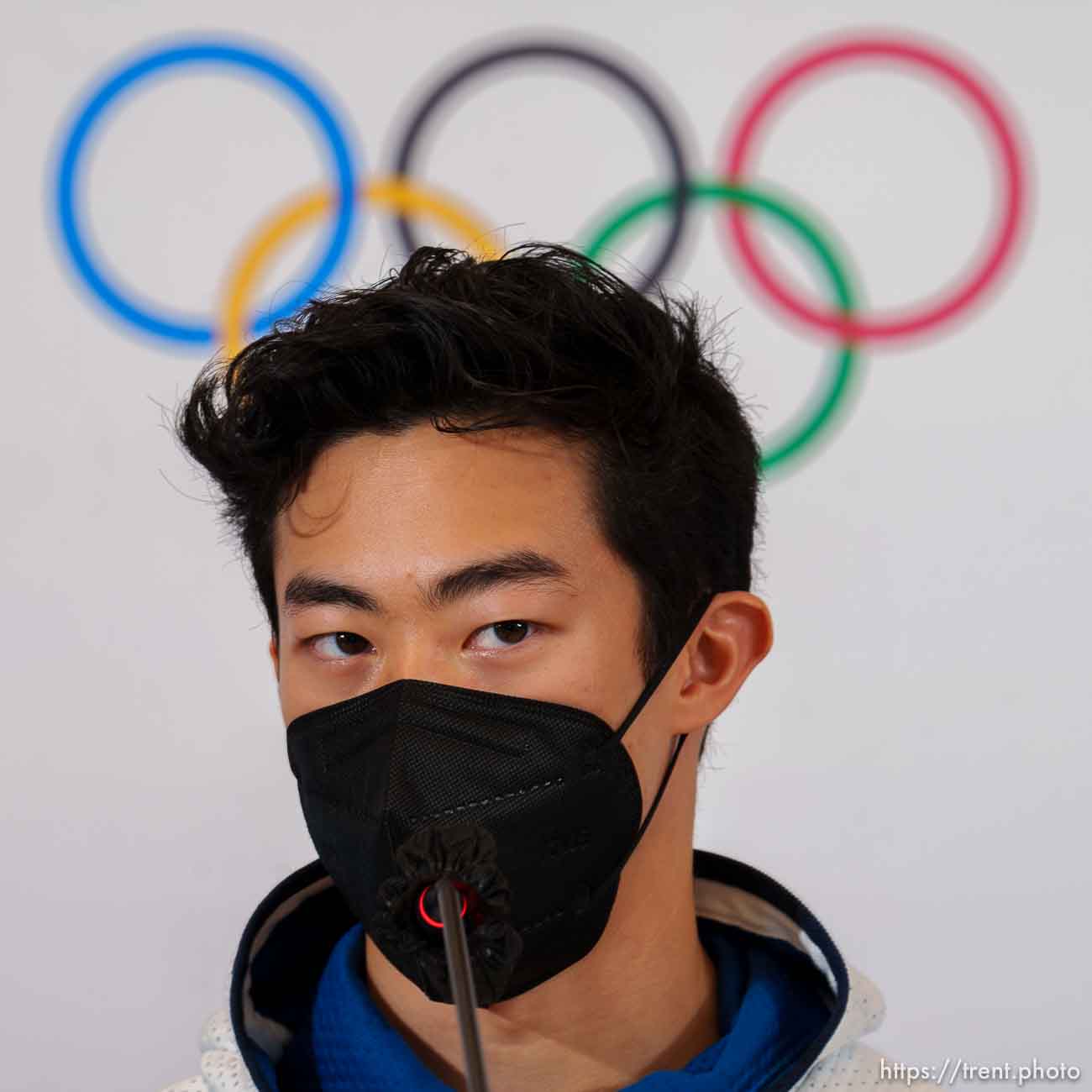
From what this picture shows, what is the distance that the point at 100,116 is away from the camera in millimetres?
1863

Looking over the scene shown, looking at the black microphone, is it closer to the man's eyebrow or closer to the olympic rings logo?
the man's eyebrow

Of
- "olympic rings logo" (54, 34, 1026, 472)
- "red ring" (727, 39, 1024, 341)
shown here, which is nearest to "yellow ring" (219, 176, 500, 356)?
"olympic rings logo" (54, 34, 1026, 472)

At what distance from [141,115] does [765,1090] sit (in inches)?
50.7

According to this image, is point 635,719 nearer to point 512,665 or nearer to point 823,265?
point 512,665

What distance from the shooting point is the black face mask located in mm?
1038

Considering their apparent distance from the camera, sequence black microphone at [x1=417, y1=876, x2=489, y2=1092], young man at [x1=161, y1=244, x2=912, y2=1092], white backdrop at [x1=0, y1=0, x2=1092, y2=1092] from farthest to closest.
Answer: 1. white backdrop at [x1=0, y1=0, x2=1092, y2=1092]
2. young man at [x1=161, y1=244, x2=912, y2=1092]
3. black microphone at [x1=417, y1=876, x2=489, y2=1092]

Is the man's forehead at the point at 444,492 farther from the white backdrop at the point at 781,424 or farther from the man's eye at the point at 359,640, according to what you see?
the white backdrop at the point at 781,424

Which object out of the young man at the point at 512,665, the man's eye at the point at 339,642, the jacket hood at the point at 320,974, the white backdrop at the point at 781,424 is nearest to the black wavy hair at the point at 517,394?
the young man at the point at 512,665

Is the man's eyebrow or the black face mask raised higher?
the man's eyebrow

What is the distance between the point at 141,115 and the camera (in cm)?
188

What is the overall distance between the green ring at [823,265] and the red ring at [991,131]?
2cm

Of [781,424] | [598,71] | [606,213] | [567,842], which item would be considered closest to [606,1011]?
[567,842]

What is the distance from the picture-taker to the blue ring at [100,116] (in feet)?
6.08

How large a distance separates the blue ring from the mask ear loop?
83 cm
